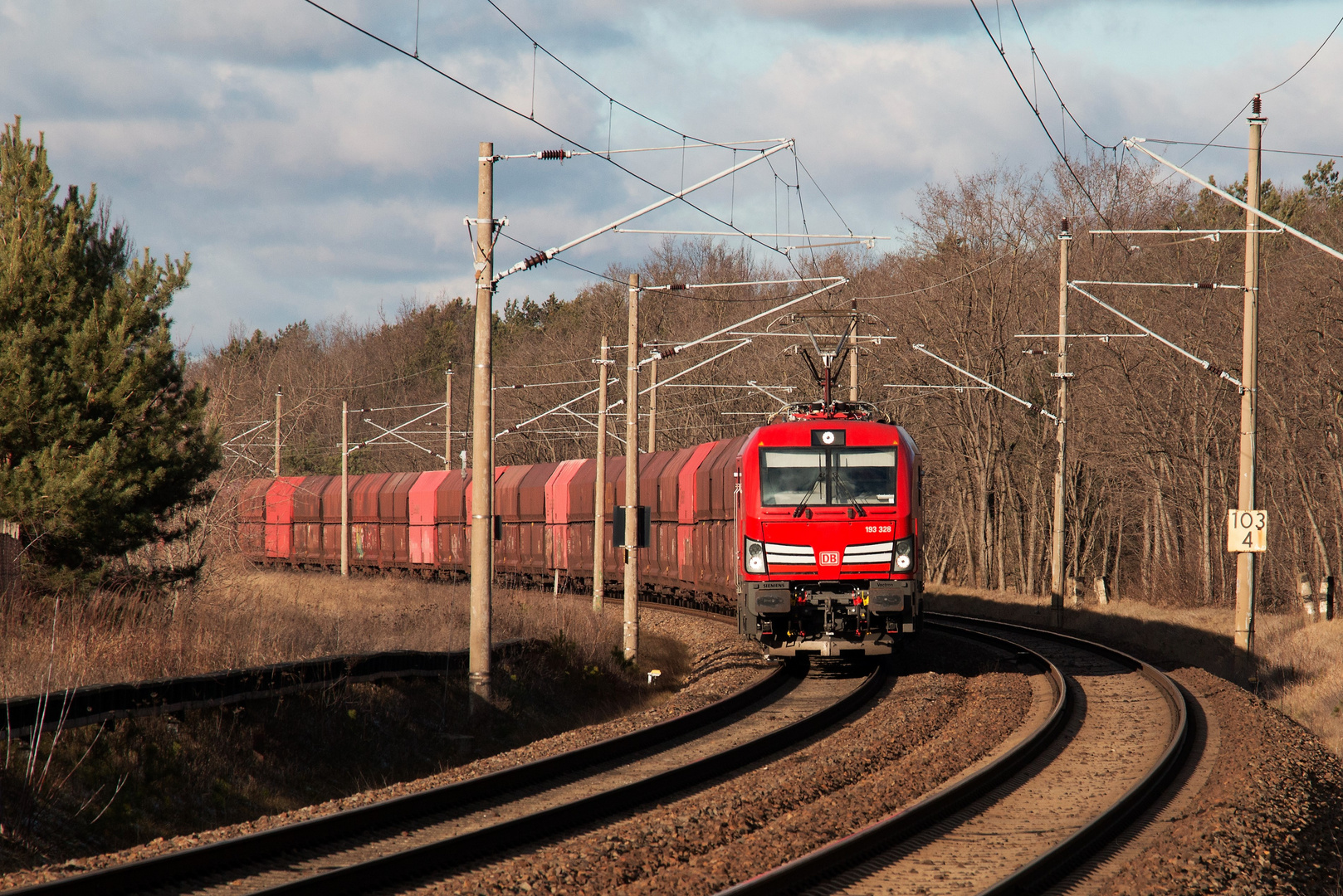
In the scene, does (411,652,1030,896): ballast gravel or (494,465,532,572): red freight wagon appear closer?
(411,652,1030,896): ballast gravel

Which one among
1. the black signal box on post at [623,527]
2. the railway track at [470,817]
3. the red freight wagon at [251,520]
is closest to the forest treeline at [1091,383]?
the red freight wagon at [251,520]

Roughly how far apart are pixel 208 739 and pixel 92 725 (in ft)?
3.95

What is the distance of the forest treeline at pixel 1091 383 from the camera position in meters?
34.5

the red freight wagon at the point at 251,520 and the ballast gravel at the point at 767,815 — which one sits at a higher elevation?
the red freight wagon at the point at 251,520

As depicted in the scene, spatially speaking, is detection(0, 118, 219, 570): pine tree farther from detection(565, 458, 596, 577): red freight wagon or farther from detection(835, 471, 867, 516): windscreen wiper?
detection(565, 458, 596, 577): red freight wagon

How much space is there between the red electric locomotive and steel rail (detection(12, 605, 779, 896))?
3115mm

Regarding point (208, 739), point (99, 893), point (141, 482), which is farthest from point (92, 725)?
point (141, 482)

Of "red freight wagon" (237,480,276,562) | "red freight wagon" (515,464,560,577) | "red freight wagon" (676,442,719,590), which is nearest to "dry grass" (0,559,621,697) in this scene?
"red freight wagon" (237,480,276,562)

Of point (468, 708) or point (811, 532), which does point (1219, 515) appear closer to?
point (811, 532)

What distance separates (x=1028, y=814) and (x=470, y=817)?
14.3 feet

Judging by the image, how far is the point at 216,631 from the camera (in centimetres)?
1498

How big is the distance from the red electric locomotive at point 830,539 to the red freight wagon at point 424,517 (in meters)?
23.5

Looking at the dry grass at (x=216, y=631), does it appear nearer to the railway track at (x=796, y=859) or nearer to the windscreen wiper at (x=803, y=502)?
the railway track at (x=796, y=859)

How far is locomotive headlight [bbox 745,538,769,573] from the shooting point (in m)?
16.4
